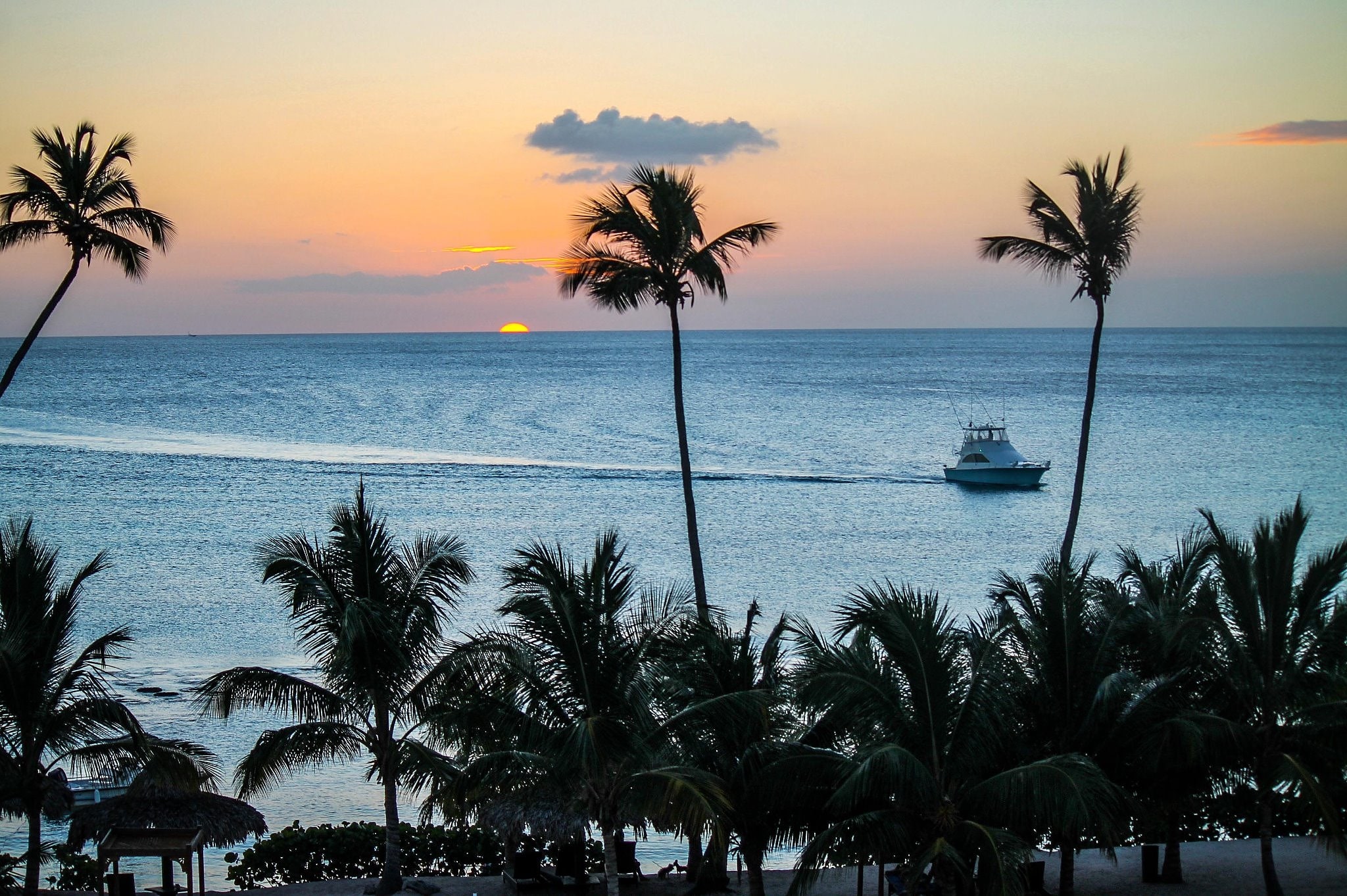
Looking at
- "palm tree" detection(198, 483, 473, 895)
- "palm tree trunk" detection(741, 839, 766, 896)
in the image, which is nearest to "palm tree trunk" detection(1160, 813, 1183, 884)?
"palm tree trunk" detection(741, 839, 766, 896)

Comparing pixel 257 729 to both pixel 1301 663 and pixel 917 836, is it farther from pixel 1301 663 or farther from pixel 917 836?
pixel 1301 663

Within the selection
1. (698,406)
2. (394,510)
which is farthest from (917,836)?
(698,406)

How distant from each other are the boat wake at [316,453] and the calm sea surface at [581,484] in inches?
15.2

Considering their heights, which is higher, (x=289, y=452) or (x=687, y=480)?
(x=687, y=480)

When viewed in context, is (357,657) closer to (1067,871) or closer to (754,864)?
(754,864)

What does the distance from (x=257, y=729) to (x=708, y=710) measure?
58.8 feet

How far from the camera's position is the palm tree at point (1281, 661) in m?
14.0

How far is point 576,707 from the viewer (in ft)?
44.0

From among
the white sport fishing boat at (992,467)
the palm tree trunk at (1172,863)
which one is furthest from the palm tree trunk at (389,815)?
the white sport fishing boat at (992,467)

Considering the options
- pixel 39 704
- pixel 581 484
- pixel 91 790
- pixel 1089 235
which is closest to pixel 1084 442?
pixel 1089 235

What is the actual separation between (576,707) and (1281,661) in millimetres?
8199

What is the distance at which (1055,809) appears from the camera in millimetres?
12445

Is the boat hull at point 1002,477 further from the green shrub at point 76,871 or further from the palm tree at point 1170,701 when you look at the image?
the green shrub at point 76,871

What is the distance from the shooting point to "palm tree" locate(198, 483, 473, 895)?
14852 millimetres
